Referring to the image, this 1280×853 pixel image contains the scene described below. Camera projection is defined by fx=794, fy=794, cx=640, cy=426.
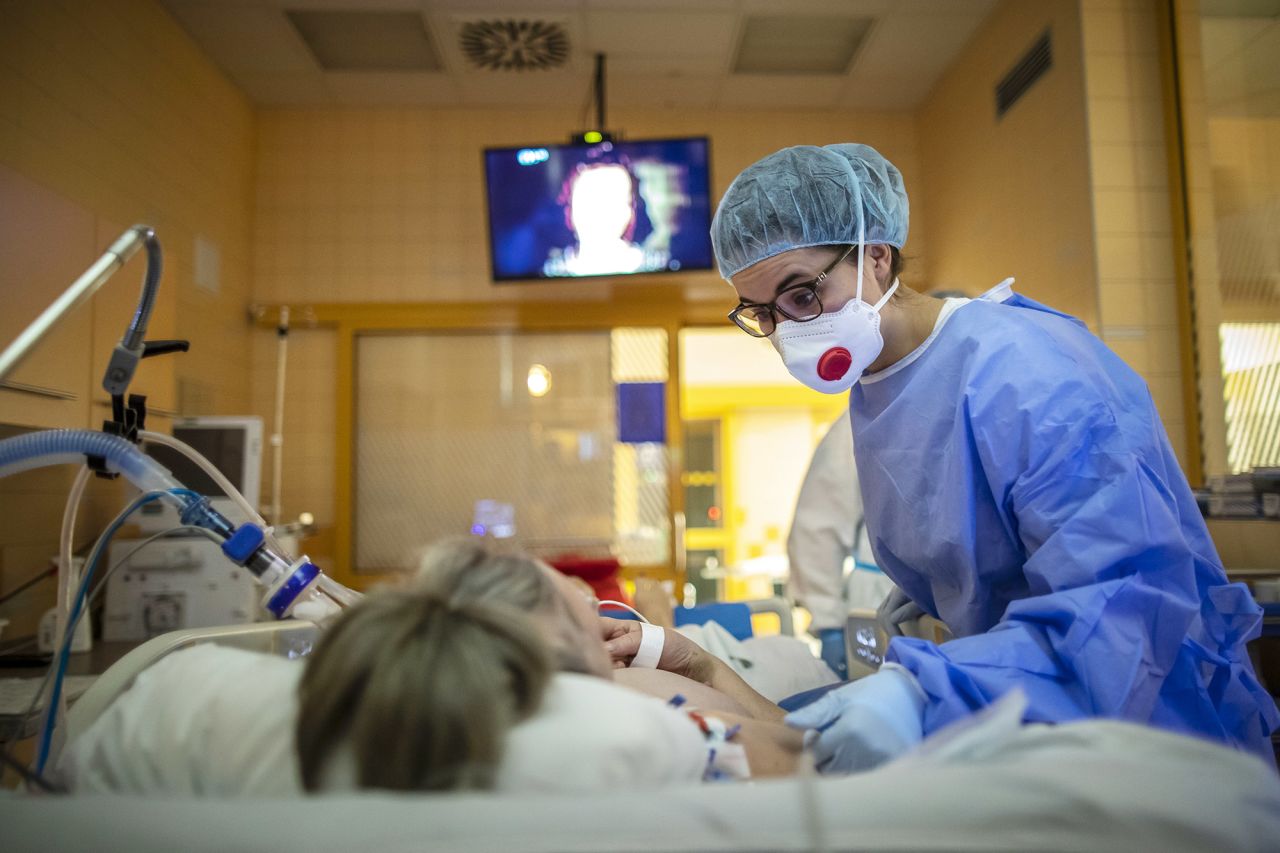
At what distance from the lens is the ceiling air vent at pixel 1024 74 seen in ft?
9.63

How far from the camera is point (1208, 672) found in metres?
1.00

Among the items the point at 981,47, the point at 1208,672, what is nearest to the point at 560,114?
the point at 981,47

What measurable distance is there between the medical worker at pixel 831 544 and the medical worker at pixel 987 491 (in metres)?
1.17

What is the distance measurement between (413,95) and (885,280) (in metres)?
3.22

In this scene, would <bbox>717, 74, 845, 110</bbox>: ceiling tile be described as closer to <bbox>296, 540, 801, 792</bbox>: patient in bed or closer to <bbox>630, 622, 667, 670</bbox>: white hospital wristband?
<bbox>630, 622, 667, 670</bbox>: white hospital wristband

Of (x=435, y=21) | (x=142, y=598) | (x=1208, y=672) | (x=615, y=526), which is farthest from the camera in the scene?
(x=615, y=526)

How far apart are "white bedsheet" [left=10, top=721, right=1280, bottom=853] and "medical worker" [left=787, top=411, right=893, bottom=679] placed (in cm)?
200

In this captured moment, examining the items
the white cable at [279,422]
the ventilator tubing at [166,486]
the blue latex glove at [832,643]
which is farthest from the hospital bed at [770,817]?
the white cable at [279,422]

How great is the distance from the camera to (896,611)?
1468 mm

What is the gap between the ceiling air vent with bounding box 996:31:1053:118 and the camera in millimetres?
2937

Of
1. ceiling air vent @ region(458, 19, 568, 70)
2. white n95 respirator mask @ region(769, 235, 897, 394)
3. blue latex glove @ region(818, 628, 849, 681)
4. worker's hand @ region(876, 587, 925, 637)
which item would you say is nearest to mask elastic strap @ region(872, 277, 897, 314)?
white n95 respirator mask @ region(769, 235, 897, 394)

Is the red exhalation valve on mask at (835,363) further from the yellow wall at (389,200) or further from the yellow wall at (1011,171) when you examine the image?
the yellow wall at (389,200)

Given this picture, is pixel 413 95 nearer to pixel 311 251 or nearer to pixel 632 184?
pixel 311 251

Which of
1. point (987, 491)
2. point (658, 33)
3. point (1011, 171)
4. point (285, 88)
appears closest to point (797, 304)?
point (987, 491)
